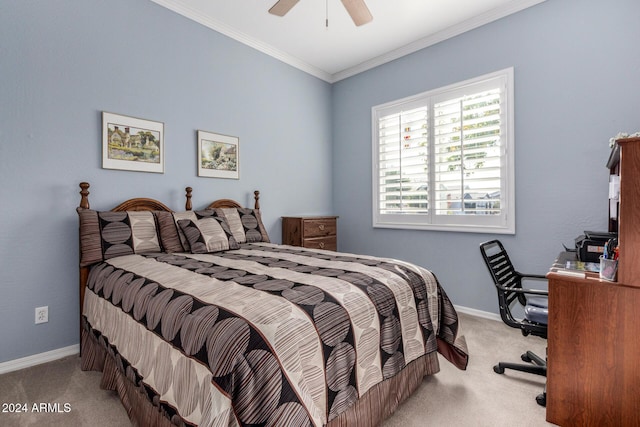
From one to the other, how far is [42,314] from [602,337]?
3.32m

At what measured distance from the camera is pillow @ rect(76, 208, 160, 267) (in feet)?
7.02

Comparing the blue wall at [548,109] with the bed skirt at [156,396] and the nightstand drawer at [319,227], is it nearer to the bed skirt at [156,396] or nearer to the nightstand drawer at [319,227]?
the nightstand drawer at [319,227]

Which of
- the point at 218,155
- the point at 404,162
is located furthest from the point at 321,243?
the point at 218,155

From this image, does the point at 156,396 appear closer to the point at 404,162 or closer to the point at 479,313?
the point at 479,313

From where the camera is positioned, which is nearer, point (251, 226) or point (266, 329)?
point (266, 329)

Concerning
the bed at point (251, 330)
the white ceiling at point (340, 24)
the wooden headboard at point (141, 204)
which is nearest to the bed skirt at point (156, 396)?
the bed at point (251, 330)

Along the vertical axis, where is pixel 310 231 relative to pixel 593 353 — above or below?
above

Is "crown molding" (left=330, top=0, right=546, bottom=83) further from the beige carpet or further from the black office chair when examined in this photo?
the beige carpet

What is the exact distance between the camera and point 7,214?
6.85ft

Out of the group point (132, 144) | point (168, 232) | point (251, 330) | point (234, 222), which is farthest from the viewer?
point (234, 222)

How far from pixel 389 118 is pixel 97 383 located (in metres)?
3.64

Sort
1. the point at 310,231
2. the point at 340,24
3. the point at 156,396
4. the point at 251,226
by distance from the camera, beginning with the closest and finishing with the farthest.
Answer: the point at 156,396 → the point at 251,226 → the point at 340,24 → the point at 310,231

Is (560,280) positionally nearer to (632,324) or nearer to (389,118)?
(632,324)

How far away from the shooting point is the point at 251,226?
120 inches
